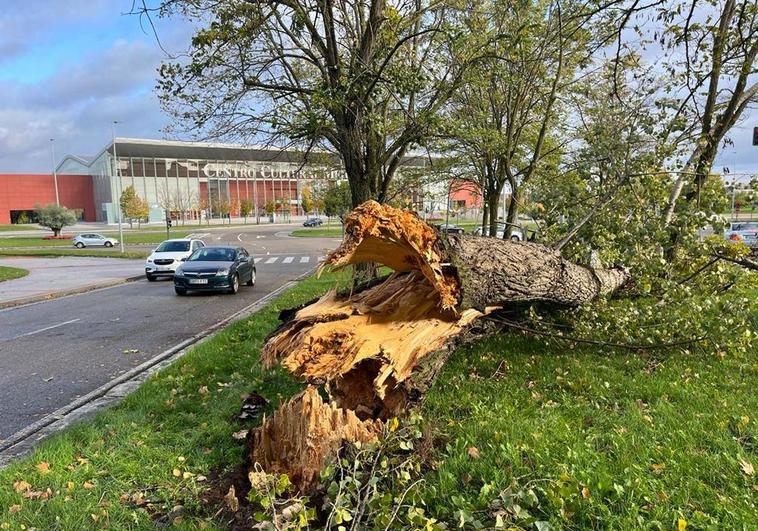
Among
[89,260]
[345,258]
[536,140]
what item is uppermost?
[536,140]

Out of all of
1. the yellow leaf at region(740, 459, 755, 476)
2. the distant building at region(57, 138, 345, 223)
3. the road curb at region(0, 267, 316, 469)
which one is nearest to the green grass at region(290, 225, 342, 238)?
the distant building at region(57, 138, 345, 223)

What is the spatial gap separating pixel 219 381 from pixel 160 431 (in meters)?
1.43

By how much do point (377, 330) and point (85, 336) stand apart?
24.5 feet

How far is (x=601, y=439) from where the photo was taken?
3.42 m

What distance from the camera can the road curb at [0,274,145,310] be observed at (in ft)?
44.5

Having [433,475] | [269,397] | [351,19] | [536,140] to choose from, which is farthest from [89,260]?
[433,475]

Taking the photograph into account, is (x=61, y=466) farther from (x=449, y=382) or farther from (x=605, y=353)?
(x=605, y=353)

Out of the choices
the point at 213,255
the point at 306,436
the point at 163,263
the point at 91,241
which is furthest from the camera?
the point at 91,241

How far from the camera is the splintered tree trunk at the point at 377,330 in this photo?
10.6ft

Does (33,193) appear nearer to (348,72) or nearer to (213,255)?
(213,255)

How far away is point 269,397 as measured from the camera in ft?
16.1

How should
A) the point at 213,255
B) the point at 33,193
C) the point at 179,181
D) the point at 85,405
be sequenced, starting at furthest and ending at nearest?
the point at 179,181 < the point at 33,193 < the point at 213,255 < the point at 85,405

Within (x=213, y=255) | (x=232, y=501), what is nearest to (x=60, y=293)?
(x=213, y=255)

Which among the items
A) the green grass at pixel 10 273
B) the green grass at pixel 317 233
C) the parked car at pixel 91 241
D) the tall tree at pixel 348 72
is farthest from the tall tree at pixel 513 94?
the parked car at pixel 91 241
